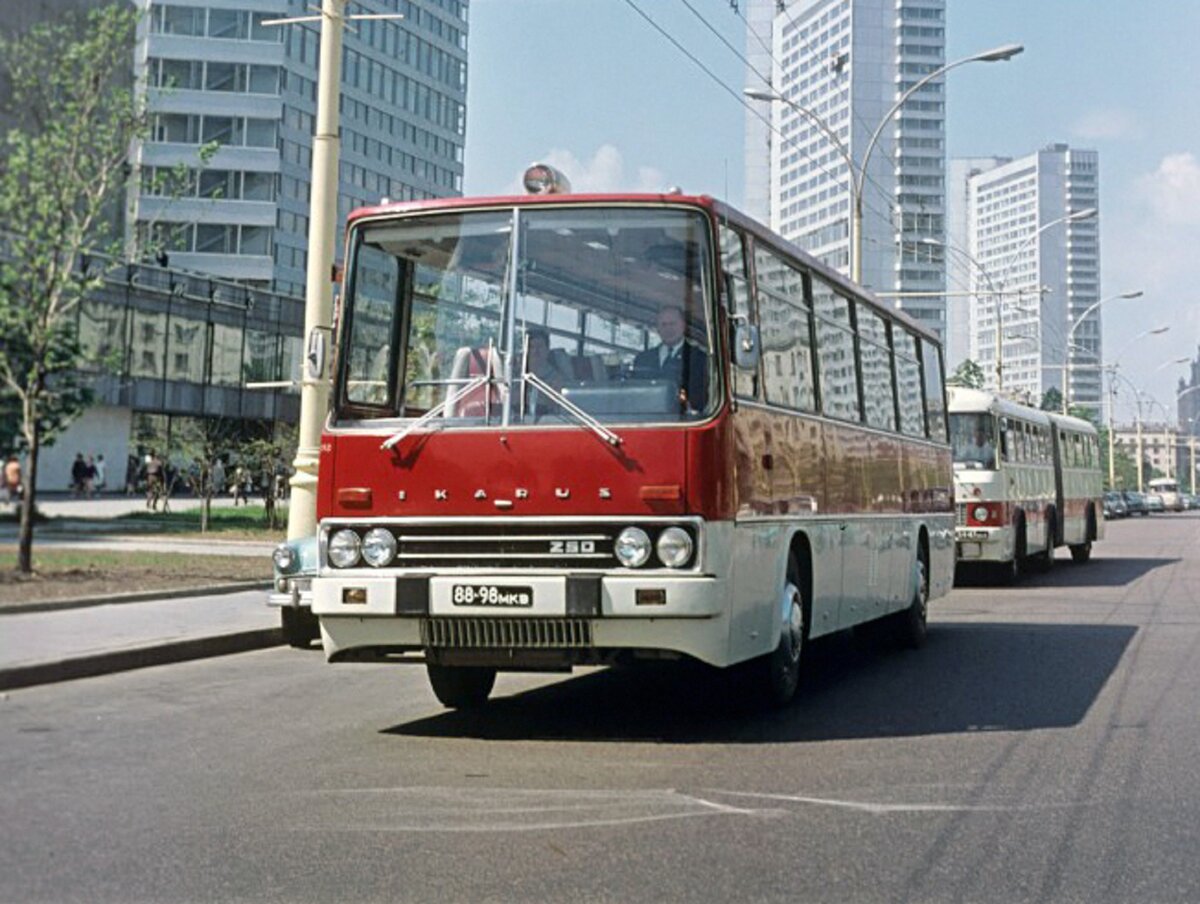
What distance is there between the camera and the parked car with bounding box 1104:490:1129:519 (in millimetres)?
84875

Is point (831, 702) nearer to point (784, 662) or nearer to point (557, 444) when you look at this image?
point (784, 662)

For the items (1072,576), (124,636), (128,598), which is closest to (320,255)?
(128,598)

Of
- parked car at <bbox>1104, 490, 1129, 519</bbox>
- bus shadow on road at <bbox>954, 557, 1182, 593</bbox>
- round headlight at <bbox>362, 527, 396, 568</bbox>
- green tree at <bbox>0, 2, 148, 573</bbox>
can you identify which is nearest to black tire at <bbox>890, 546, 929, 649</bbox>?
round headlight at <bbox>362, 527, 396, 568</bbox>

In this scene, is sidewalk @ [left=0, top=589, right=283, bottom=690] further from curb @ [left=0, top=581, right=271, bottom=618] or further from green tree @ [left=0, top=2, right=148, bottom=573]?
green tree @ [left=0, top=2, right=148, bottom=573]

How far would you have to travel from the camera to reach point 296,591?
455 inches

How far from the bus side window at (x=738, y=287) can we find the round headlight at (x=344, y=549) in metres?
2.27

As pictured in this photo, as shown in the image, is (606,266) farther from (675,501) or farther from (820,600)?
(820,600)

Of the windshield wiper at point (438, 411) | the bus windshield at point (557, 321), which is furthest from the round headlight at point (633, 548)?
the windshield wiper at point (438, 411)

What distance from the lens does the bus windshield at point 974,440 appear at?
21938 millimetres

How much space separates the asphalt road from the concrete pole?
13.3 feet

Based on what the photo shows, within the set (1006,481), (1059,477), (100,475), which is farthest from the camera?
(100,475)

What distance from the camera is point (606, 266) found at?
28.2ft

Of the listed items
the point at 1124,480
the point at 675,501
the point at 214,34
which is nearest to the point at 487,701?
the point at 675,501

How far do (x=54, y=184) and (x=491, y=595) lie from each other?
11.7 metres
